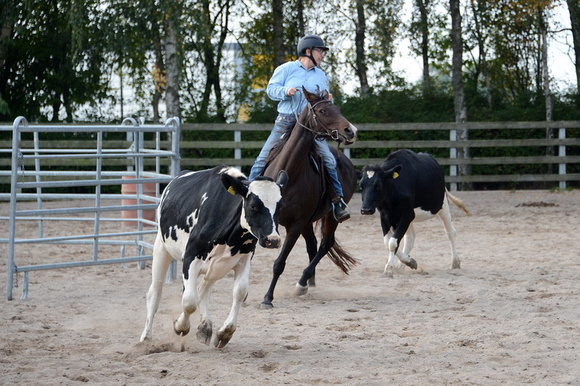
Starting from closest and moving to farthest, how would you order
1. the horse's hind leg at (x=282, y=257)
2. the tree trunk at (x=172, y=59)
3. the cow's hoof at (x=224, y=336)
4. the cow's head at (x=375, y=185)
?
the cow's hoof at (x=224, y=336), the horse's hind leg at (x=282, y=257), the cow's head at (x=375, y=185), the tree trunk at (x=172, y=59)

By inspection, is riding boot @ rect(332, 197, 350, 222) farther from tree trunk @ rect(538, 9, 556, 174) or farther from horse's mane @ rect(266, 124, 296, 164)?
tree trunk @ rect(538, 9, 556, 174)

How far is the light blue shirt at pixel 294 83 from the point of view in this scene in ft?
25.8

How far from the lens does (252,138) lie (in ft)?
65.7

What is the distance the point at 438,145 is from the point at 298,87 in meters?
11.6

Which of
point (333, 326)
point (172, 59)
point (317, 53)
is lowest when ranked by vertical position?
point (333, 326)

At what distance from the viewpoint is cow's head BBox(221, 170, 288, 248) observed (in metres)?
5.21

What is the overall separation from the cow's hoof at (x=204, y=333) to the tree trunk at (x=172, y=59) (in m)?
13.1

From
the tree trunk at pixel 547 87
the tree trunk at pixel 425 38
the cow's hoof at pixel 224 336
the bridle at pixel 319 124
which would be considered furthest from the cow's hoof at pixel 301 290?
the tree trunk at pixel 425 38

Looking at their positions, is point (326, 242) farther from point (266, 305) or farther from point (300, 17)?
point (300, 17)

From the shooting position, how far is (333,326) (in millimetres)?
6484

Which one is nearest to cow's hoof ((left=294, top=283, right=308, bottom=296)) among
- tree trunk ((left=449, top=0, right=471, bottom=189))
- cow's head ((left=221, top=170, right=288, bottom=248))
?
cow's head ((left=221, top=170, right=288, bottom=248))

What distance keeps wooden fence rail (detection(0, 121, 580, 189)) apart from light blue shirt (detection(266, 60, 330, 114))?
982cm


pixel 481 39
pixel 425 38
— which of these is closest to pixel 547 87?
pixel 481 39

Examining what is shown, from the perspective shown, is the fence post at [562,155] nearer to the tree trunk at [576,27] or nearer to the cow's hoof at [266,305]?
the tree trunk at [576,27]
